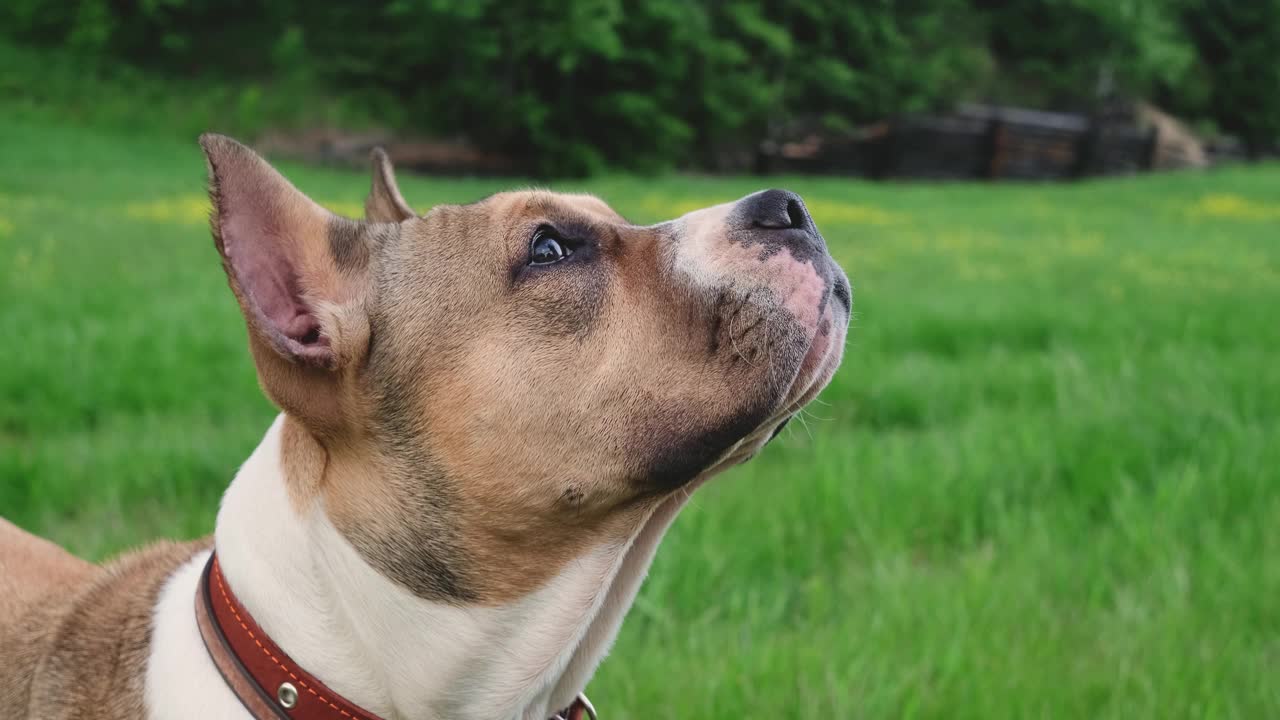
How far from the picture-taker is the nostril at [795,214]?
2.51m

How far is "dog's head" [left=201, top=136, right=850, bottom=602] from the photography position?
2221 millimetres

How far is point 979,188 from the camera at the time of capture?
2464 centimetres

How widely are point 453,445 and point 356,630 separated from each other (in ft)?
1.34

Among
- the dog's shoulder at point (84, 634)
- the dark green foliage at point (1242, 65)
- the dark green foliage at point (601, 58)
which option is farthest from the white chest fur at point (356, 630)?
the dark green foliage at point (1242, 65)

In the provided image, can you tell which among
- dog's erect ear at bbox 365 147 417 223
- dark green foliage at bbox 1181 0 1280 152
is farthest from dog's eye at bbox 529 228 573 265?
dark green foliage at bbox 1181 0 1280 152

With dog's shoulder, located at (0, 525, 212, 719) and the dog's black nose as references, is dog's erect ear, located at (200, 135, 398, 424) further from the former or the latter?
the dog's black nose

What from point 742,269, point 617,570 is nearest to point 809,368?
point 742,269

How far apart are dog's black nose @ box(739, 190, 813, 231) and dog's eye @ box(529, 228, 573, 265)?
1.36 ft

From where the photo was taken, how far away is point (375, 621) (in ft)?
A: 7.14

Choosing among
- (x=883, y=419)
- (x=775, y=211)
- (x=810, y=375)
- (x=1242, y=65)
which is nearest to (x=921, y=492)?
(x=883, y=419)

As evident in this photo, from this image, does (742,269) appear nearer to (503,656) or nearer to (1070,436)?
(503,656)

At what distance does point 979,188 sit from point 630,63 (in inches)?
348

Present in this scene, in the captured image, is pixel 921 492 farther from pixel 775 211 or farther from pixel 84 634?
pixel 84 634

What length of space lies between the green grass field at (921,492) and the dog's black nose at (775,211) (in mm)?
630
